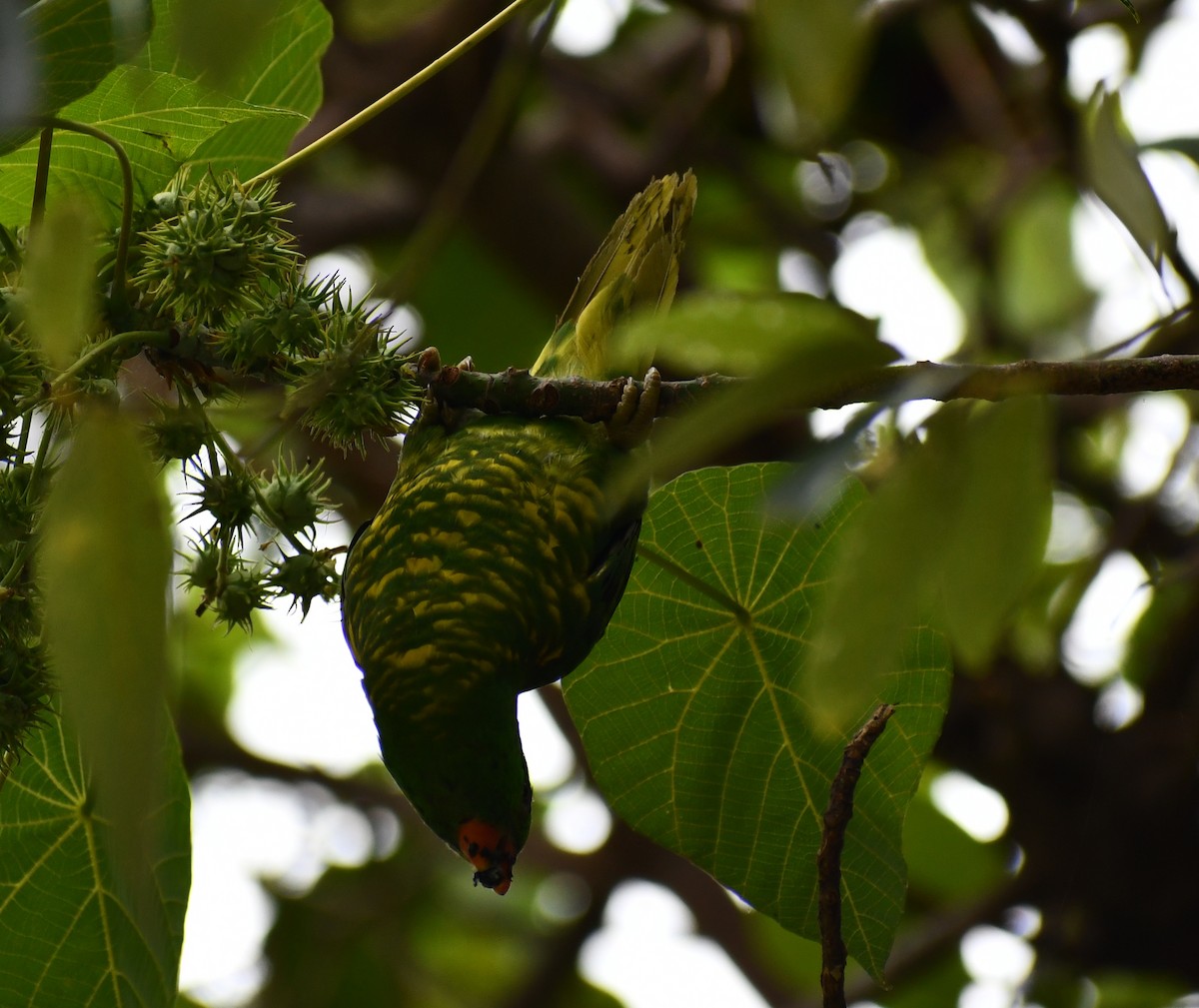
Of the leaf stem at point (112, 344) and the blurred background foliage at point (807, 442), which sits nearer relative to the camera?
the leaf stem at point (112, 344)

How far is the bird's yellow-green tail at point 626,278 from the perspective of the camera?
196 centimetres

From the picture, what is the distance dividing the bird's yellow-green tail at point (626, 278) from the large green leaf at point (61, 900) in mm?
886

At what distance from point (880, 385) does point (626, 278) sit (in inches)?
37.9

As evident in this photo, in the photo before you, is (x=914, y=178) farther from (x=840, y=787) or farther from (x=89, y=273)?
(x=89, y=273)

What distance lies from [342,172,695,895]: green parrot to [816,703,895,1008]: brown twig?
43cm

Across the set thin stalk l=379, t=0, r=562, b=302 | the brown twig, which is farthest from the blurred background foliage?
the brown twig

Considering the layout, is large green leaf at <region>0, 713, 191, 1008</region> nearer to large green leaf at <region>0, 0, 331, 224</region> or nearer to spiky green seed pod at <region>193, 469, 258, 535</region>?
spiky green seed pod at <region>193, 469, 258, 535</region>

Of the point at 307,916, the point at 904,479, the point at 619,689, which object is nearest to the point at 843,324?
the point at 904,479

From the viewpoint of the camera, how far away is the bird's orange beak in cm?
163

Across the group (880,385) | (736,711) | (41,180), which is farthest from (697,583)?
(41,180)

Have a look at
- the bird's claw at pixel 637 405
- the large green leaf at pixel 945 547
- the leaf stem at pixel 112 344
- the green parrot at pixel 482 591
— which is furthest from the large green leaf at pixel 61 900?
the large green leaf at pixel 945 547

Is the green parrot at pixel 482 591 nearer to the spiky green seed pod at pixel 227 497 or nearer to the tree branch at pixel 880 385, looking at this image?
the tree branch at pixel 880 385

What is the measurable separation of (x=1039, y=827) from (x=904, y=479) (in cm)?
260

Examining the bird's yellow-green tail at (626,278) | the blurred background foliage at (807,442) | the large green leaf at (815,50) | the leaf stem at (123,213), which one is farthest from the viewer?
the blurred background foliage at (807,442)
